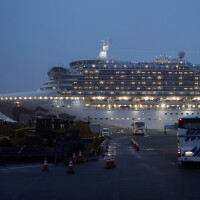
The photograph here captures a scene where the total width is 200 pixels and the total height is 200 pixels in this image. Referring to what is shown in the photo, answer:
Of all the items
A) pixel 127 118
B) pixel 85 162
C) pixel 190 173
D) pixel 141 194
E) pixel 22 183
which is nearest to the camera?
pixel 141 194

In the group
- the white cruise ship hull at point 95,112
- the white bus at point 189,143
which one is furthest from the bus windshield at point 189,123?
the white cruise ship hull at point 95,112

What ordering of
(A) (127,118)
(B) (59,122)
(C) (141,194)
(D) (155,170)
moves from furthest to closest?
1. (A) (127,118)
2. (B) (59,122)
3. (D) (155,170)
4. (C) (141,194)

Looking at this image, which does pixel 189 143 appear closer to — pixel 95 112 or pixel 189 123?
pixel 189 123

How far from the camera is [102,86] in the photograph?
66125mm

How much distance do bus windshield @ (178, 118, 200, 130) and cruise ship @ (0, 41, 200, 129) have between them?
161ft

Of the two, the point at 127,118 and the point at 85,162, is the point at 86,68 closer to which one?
the point at 127,118

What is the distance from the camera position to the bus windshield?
1501 cm

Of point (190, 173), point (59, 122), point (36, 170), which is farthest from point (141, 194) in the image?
point (59, 122)

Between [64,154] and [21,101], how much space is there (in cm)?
4904

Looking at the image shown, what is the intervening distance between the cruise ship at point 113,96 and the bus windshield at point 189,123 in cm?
4894

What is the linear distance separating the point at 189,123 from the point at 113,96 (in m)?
50.0

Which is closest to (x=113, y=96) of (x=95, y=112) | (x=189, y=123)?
(x=95, y=112)

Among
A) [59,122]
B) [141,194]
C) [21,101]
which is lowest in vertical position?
[141,194]

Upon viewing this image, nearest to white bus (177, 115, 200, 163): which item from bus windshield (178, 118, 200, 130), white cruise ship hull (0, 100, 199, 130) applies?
bus windshield (178, 118, 200, 130)
